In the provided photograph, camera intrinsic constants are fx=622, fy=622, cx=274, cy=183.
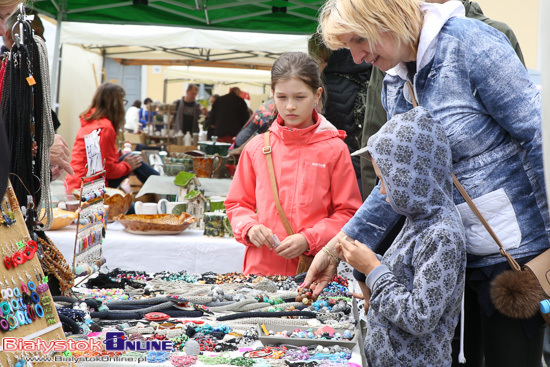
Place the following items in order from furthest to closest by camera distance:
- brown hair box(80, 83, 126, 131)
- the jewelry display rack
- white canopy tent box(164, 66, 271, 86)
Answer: white canopy tent box(164, 66, 271, 86) < brown hair box(80, 83, 126, 131) < the jewelry display rack

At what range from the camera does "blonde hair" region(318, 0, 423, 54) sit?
72.5 inches

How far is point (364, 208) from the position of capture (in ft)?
7.00

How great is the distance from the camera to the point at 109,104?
18.6ft

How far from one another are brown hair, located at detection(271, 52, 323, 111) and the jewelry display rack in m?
0.94

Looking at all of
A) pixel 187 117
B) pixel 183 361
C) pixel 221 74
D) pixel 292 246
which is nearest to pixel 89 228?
pixel 292 246

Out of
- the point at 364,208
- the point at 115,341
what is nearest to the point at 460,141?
the point at 364,208

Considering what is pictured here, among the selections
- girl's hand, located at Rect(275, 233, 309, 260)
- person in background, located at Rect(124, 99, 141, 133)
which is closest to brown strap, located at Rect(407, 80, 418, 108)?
girl's hand, located at Rect(275, 233, 309, 260)

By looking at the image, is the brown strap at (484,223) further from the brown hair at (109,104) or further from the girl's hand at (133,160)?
the girl's hand at (133,160)

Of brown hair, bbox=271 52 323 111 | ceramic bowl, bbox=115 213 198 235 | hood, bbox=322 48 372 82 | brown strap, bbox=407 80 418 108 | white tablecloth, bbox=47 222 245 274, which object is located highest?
hood, bbox=322 48 372 82

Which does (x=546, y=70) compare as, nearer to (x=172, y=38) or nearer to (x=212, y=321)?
(x=212, y=321)

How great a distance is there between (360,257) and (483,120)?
538 mm

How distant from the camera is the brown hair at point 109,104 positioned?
5574 mm

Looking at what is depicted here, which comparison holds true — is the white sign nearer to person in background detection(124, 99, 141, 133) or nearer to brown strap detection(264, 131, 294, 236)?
brown strap detection(264, 131, 294, 236)

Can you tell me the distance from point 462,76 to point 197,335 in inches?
41.9
